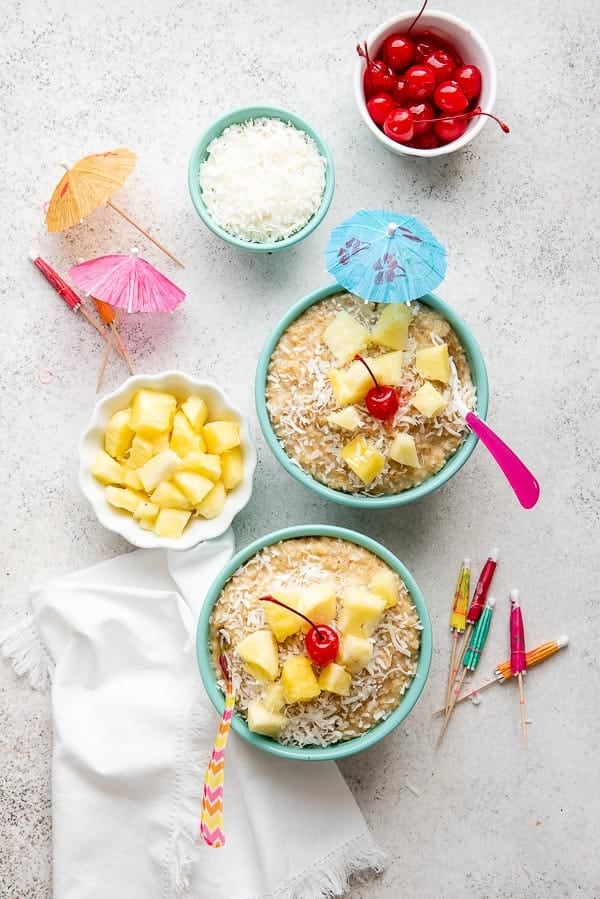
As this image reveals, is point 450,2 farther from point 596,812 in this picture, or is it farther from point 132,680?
point 596,812

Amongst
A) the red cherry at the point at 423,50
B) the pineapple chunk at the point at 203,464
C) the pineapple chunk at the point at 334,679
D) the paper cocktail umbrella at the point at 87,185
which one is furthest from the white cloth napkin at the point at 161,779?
the red cherry at the point at 423,50

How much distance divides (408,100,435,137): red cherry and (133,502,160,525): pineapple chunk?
1.19 meters

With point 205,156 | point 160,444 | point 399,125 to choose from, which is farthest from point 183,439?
point 399,125

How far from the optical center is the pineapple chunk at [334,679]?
203cm

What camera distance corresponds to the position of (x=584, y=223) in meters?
2.54

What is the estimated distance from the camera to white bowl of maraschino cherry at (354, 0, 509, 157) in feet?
7.72

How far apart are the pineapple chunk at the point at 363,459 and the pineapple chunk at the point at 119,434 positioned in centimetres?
56

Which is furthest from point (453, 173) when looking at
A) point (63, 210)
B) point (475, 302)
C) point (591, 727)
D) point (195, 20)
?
point (591, 727)

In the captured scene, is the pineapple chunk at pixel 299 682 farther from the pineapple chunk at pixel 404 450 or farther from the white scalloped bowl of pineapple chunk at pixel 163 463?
the pineapple chunk at pixel 404 450

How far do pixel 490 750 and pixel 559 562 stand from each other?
537 mm

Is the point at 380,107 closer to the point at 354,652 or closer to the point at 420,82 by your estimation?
the point at 420,82

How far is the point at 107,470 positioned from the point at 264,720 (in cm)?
73

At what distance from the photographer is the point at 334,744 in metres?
2.15

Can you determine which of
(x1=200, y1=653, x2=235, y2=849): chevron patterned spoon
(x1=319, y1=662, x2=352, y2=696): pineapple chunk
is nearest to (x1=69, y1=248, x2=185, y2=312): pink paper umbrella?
(x1=319, y1=662, x2=352, y2=696): pineapple chunk
